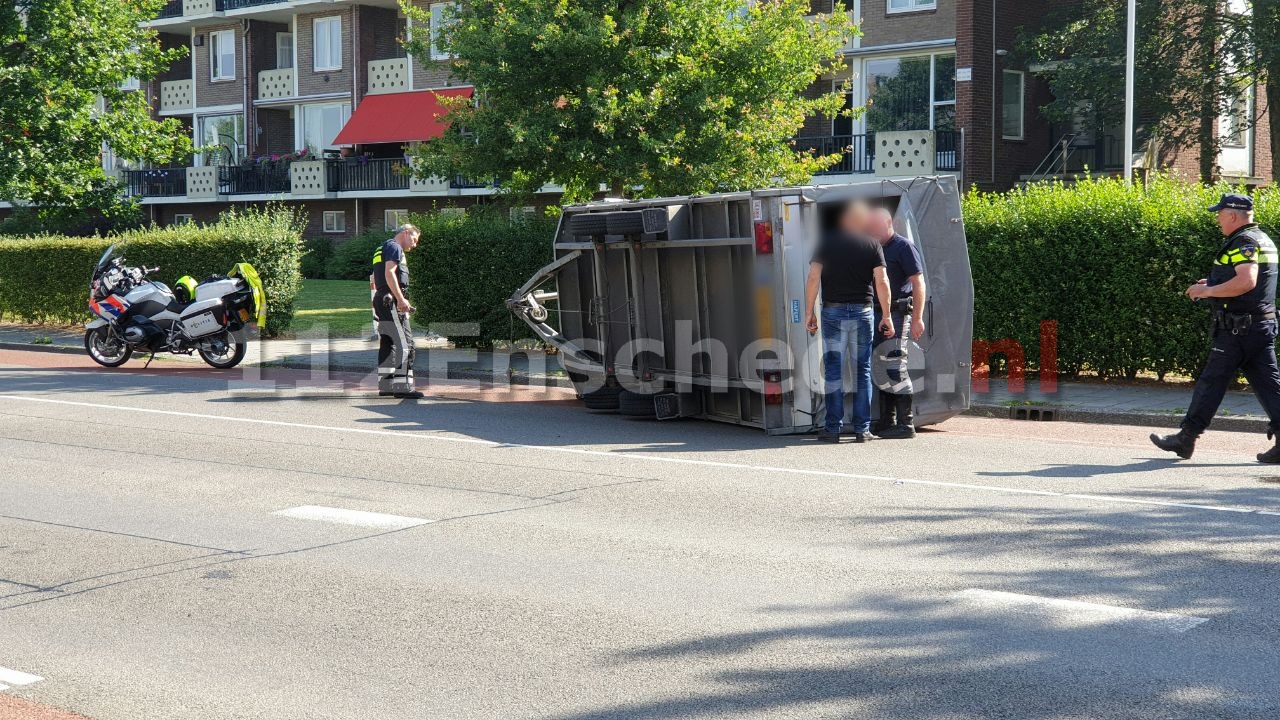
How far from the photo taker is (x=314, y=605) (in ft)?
20.3

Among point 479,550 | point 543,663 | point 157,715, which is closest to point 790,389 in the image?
point 479,550

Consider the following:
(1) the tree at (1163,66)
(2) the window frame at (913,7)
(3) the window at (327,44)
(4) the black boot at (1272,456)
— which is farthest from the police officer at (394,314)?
(3) the window at (327,44)

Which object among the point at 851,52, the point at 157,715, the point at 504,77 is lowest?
the point at 157,715

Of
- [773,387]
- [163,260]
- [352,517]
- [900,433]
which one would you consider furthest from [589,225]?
[163,260]

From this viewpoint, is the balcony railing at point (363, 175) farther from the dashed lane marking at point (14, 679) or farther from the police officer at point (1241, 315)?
the dashed lane marking at point (14, 679)

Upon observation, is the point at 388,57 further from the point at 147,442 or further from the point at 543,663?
the point at 543,663

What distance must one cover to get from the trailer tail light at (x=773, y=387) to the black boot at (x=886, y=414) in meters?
0.84

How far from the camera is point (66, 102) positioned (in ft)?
85.0

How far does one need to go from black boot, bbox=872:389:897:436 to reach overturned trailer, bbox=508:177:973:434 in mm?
284

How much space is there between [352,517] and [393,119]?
33349mm

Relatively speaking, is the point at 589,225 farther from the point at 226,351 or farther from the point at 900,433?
the point at 226,351

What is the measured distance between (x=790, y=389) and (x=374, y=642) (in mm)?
6025

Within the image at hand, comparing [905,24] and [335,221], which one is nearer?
[905,24]

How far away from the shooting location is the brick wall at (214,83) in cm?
4691
